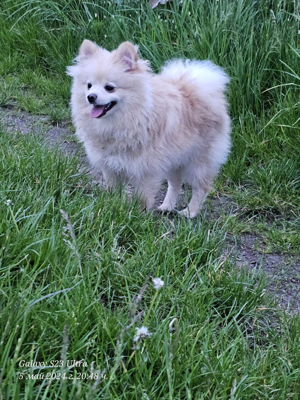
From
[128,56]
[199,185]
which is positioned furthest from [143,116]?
[199,185]

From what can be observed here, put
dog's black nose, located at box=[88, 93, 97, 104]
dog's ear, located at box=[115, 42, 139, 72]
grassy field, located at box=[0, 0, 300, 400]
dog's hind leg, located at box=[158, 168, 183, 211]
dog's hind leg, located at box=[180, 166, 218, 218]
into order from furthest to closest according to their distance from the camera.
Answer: dog's hind leg, located at box=[158, 168, 183, 211] < dog's hind leg, located at box=[180, 166, 218, 218] < dog's ear, located at box=[115, 42, 139, 72] < dog's black nose, located at box=[88, 93, 97, 104] < grassy field, located at box=[0, 0, 300, 400]

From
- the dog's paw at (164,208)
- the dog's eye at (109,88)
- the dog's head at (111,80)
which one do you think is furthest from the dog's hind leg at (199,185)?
the dog's eye at (109,88)

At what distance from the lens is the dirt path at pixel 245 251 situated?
212 cm

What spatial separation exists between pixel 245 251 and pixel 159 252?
0.85 m

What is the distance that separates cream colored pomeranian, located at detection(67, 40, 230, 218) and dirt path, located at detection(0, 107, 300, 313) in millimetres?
284

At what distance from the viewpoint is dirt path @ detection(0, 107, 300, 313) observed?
6.97 ft

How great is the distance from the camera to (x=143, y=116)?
97.3 inches

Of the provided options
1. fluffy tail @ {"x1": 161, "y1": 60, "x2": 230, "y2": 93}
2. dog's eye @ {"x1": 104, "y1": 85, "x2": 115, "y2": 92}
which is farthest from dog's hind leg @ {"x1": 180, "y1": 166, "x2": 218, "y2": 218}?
dog's eye @ {"x1": 104, "y1": 85, "x2": 115, "y2": 92}

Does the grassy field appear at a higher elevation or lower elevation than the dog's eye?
lower

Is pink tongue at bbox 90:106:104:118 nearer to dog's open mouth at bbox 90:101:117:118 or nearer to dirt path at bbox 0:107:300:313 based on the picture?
dog's open mouth at bbox 90:101:117:118

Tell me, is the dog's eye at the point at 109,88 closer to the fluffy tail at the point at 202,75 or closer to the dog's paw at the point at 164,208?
the fluffy tail at the point at 202,75

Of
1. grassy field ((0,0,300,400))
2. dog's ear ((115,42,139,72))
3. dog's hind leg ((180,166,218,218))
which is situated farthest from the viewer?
dog's hind leg ((180,166,218,218))

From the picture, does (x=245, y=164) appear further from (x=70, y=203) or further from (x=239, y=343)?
(x=239, y=343)

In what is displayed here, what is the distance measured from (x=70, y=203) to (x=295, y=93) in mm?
2284
